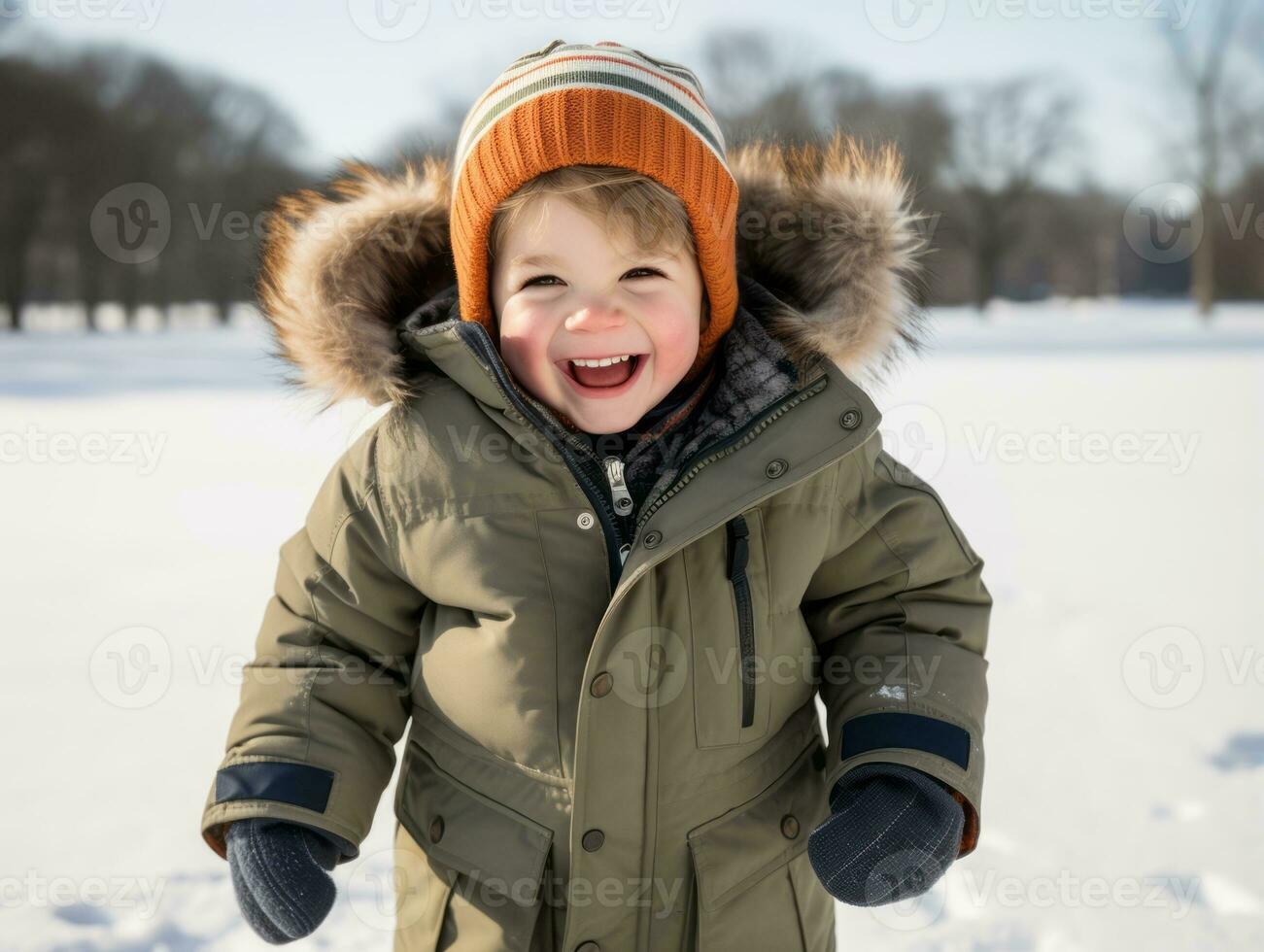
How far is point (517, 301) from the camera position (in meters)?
1.27

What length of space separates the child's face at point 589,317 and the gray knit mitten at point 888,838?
56cm

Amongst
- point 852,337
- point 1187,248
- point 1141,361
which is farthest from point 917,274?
point 1187,248

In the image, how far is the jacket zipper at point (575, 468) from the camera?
1228 mm

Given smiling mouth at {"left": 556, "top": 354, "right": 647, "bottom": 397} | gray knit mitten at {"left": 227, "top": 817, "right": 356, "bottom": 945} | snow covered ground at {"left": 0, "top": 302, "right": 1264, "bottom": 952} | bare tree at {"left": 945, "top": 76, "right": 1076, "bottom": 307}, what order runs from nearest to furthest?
1. gray knit mitten at {"left": 227, "top": 817, "right": 356, "bottom": 945}
2. smiling mouth at {"left": 556, "top": 354, "right": 647, "bottom": 397}
3. snow covered ground at {"left": 0, "top": 302, "right": 1264, "bottom": 952}
4. bare tree at {"left": 945, "top": 76, "right": 1076, "bottom": 307}

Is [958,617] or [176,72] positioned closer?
[958,617]

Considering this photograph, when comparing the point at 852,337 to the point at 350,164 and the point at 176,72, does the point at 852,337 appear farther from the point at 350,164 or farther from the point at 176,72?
the point at 176,72

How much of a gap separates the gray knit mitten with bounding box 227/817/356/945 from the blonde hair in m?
0.83

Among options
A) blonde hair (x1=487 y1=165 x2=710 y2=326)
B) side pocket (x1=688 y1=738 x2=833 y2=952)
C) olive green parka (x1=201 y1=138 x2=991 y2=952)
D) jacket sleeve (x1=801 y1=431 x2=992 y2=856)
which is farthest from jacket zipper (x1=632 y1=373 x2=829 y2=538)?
side pocket (x1=688 y1=738 x2=833 y2=952)

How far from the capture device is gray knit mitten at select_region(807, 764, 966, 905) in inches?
46.3

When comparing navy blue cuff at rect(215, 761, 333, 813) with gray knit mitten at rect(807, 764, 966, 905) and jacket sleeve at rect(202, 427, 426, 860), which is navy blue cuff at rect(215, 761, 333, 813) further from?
gray knit mitten at rect(807, 764, 966, 905)

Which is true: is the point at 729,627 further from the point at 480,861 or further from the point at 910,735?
the point at 480,861

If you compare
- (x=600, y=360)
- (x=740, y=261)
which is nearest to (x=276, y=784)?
(x=600, y=360)

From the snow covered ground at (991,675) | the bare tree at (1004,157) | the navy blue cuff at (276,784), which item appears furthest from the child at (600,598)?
the bare tree at (1004,157)

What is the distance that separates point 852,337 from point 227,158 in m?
30.0
